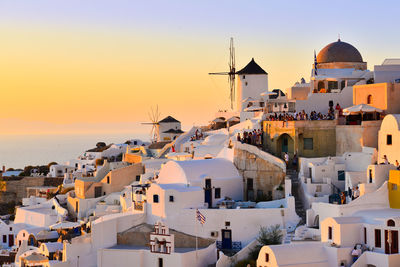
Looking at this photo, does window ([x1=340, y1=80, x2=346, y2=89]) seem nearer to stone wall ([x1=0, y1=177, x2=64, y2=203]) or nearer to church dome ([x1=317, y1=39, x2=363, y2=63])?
church dome ([x1=317, y1=39, x2=363, y2=63])

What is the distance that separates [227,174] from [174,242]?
5.34 metres

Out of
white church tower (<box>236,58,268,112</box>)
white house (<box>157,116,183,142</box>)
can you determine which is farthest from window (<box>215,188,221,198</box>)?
white house (<box>157,116,183,142</box>)

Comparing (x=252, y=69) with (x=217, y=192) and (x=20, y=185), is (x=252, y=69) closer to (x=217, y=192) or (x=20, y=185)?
(x=20, y=185)

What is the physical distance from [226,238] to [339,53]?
20207 millimetres

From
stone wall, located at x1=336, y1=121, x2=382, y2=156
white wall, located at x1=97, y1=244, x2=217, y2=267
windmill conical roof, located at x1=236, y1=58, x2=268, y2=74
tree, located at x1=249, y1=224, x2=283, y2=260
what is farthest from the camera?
windmill conical roof, located at x1=236, y1=58, x2=268, y2=74

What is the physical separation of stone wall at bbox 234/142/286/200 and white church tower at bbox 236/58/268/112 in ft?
66.1

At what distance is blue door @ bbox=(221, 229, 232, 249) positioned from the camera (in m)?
38.4

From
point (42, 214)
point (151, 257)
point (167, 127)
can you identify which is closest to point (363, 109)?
point (151, 257)

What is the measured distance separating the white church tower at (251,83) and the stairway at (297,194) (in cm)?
A: 2151

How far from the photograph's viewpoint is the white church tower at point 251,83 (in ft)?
207

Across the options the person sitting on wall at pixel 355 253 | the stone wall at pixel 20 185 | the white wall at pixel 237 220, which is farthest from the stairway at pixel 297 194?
the stone wall at pixel 20 185

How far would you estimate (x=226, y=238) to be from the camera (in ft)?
126

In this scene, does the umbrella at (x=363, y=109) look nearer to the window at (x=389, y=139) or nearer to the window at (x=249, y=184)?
the window at (x=389, y=139)

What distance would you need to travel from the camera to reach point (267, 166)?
41875mm
